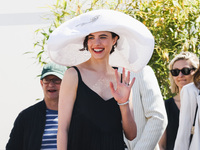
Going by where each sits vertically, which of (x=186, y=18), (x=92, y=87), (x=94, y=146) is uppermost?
(x=186, y=18)

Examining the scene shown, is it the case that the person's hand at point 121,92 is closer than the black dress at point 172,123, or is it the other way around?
the person's hand at point 121,92

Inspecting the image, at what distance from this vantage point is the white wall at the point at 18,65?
6684 millimetres

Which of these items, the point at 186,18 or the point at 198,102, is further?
the point at 186,18

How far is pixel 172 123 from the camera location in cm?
440

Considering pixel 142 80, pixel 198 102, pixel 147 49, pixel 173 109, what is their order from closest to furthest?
pixel 147 49
pixel 142 80
pixel 198 102
pixel 173 109

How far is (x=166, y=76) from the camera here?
554cm

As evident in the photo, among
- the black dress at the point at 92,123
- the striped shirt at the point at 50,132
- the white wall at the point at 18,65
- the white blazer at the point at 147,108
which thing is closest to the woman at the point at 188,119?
the white blazer at the point at 147,108

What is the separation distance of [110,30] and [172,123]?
→ 186cm

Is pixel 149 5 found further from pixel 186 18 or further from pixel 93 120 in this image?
pixel 93 120

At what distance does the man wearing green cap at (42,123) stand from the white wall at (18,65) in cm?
283

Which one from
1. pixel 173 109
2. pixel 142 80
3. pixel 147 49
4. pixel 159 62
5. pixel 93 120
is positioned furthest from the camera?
pixel 159 62

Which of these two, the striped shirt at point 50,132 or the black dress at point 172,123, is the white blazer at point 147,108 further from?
the black dress at point 172,123

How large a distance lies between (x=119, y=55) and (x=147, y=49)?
17 cm

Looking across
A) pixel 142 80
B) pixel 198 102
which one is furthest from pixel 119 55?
pixel 198 102
